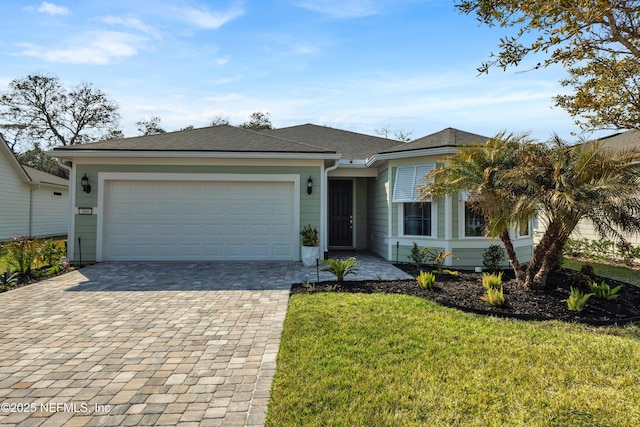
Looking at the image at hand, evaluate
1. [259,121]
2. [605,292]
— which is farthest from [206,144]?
[259,121]

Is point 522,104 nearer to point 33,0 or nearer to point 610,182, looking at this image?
Answer: point 610,182

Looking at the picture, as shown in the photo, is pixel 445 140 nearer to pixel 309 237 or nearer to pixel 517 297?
pixel 309 237

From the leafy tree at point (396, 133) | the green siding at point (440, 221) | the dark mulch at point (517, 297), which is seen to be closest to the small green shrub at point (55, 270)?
the dark mulch at point (517, 297)

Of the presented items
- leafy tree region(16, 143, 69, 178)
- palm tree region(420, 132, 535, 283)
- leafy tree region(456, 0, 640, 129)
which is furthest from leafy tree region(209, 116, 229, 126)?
leafy tree region(456, 0, 640, 129)

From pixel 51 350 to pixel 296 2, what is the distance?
6.17 metres

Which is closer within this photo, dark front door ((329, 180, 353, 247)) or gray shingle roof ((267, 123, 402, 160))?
dark front door ((329, 180, 353, 247))

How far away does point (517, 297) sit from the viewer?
5668 mm

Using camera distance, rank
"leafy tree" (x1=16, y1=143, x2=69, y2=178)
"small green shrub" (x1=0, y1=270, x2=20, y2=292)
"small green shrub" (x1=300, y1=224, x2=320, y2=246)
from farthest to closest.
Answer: "leafy tree" (x1=16, y1=143, x2=69, y2=178)
"small green shrub" (x1=300, y1=224, x2=320, y2=246)
"small green shrub" (x1=0, y1=270, x2=20, y2=292)

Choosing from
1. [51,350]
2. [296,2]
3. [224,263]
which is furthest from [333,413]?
[224,263]

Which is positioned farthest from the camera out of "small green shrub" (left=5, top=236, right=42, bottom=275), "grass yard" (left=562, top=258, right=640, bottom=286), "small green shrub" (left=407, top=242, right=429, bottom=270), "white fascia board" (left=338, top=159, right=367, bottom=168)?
"white fascia board" (left=338, top=159, right=367, bottom=168)

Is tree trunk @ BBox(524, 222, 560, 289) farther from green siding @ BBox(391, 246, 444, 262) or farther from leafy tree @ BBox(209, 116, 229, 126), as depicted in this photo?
leafy tree @ BBox(209, 116, 229, 126)

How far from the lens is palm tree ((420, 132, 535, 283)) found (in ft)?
18.4

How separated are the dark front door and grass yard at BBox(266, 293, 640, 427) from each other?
7.41 metres

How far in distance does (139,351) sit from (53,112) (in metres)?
30.5
